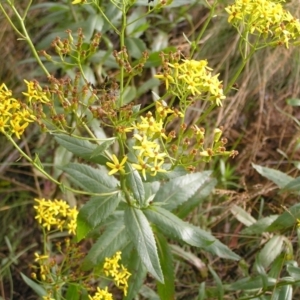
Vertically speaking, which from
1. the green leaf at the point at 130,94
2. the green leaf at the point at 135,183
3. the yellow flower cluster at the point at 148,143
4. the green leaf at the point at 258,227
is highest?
the yellow flower cluster at the point at 148,143

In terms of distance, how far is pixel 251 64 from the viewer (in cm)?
466

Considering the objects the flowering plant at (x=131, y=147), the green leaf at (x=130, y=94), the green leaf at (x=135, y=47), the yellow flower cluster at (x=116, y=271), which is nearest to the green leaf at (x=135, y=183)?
the flowering plant at (x=131, y=147)

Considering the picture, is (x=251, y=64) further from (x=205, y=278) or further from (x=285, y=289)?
(x=285, y=289)

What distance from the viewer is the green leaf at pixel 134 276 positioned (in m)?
3.13

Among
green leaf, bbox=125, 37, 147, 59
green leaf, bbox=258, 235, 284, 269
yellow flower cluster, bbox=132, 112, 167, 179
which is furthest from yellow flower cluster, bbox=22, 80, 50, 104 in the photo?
green leaf, bbox=125, 37, 147, 59

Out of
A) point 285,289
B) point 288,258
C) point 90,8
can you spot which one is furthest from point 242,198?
point 90,8

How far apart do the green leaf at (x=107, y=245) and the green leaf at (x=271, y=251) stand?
82 cm

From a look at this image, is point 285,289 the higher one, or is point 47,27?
point 47,27

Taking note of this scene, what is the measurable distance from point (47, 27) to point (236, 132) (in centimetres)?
186

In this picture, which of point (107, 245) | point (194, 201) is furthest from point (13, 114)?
point (194, 201)

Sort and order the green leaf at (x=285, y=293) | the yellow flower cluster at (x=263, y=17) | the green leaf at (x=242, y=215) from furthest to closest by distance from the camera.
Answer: the green leaf at (x=242, y=215) → the green leaf at (x=285, y=293) → the yellow flower cluster at (x=263, y=17)

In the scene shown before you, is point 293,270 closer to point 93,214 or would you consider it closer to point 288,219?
point 288,219

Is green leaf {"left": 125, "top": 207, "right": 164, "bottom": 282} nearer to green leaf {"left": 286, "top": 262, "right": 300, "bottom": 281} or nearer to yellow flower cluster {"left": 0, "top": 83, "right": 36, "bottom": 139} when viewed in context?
yellow flower cluster {"left": 0, "top": 83, "right": 36, "bottom": 139}

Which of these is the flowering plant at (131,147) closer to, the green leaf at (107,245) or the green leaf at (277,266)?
the green leaf at (107,245)
